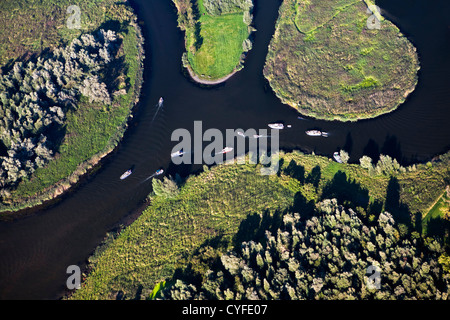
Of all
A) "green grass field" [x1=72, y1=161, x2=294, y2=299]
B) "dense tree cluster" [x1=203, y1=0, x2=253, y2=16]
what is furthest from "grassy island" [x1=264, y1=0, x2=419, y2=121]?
"green grass field" [x1=72, y1=161, x2=294, y2=299]

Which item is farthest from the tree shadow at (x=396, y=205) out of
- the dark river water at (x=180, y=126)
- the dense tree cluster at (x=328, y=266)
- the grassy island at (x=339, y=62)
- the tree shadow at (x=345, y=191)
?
the grassy island at (x=339, y=62)

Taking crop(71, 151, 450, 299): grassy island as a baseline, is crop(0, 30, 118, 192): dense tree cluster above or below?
above

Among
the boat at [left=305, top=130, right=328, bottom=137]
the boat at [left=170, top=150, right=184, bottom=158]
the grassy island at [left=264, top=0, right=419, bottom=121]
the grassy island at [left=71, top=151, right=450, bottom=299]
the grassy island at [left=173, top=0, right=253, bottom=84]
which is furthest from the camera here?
the grassy island at [left=173, top=0, right=253, bottom=84]

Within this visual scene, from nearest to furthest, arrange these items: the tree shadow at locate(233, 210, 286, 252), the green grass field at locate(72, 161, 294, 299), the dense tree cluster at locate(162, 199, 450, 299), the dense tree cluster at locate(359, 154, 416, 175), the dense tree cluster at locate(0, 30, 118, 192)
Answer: the dense tree cluster at locate(162, 199, 450, 299)
the green grass field at locate(72, 161, 294, 299)
the tree shadow at locate(233, 210, 286, 252)
the dense tree cluster at locate(359, 154, 416, 175)
the dense tree cluster at locate(0, 30, 118, 192)

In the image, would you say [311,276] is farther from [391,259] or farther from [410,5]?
[410,5]

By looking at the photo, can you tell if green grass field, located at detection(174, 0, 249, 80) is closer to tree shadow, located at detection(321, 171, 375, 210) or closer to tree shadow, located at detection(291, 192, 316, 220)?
tree shadow, located at detection(291, 192, 316, 220)

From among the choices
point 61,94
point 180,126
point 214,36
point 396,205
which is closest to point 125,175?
point 180,126

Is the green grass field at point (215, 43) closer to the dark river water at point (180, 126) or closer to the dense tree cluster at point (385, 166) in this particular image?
the dark river water at point (180, 126)

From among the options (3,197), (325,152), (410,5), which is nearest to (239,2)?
(410,5)
